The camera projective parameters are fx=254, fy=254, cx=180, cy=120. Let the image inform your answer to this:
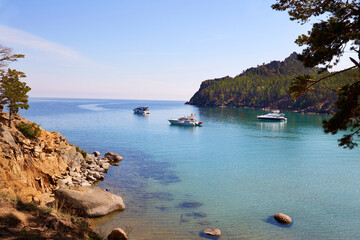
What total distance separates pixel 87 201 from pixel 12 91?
560 inches

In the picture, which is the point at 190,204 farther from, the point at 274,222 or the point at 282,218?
the point at 282,218

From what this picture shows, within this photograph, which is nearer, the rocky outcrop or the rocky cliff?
the rocky cliff

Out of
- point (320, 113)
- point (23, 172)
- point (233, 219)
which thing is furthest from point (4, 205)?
point (320, 113)

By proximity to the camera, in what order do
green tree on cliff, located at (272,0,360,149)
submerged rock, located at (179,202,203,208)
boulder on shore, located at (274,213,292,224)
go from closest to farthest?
green tree on cliff, located at (272,0,360,149) → boulder on shore, located at (274,213,292,224) → submerged rock, located at (179,202,203,208)

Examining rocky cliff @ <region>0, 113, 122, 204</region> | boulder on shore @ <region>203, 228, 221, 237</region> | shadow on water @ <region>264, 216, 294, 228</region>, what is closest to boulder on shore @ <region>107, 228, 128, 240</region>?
boulder on shore @ <region>203, 228, 221, 237</region>

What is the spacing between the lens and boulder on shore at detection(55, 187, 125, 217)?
18094mm

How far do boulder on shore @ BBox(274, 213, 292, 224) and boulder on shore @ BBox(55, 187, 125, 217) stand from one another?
11699 millimetres

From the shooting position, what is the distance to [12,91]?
24.5 meters

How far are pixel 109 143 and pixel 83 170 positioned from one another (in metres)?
22.5

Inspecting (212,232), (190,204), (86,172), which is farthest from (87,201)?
(86,172)

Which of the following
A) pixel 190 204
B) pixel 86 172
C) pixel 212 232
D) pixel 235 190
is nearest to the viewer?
pixel 212 232

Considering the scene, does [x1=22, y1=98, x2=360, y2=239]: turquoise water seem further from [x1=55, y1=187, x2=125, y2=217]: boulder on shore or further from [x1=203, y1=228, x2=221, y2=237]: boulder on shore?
[x1=55, y1=187, x2=125, y2=217]: boulder on shore

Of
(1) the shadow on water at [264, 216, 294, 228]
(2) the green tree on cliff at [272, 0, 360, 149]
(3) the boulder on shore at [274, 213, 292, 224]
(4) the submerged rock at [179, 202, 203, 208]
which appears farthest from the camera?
(4) the submerged rock at [179, 202, 203, 208]

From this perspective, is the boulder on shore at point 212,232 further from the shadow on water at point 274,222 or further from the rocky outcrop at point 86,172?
the rocky outcrop at point 86,172
